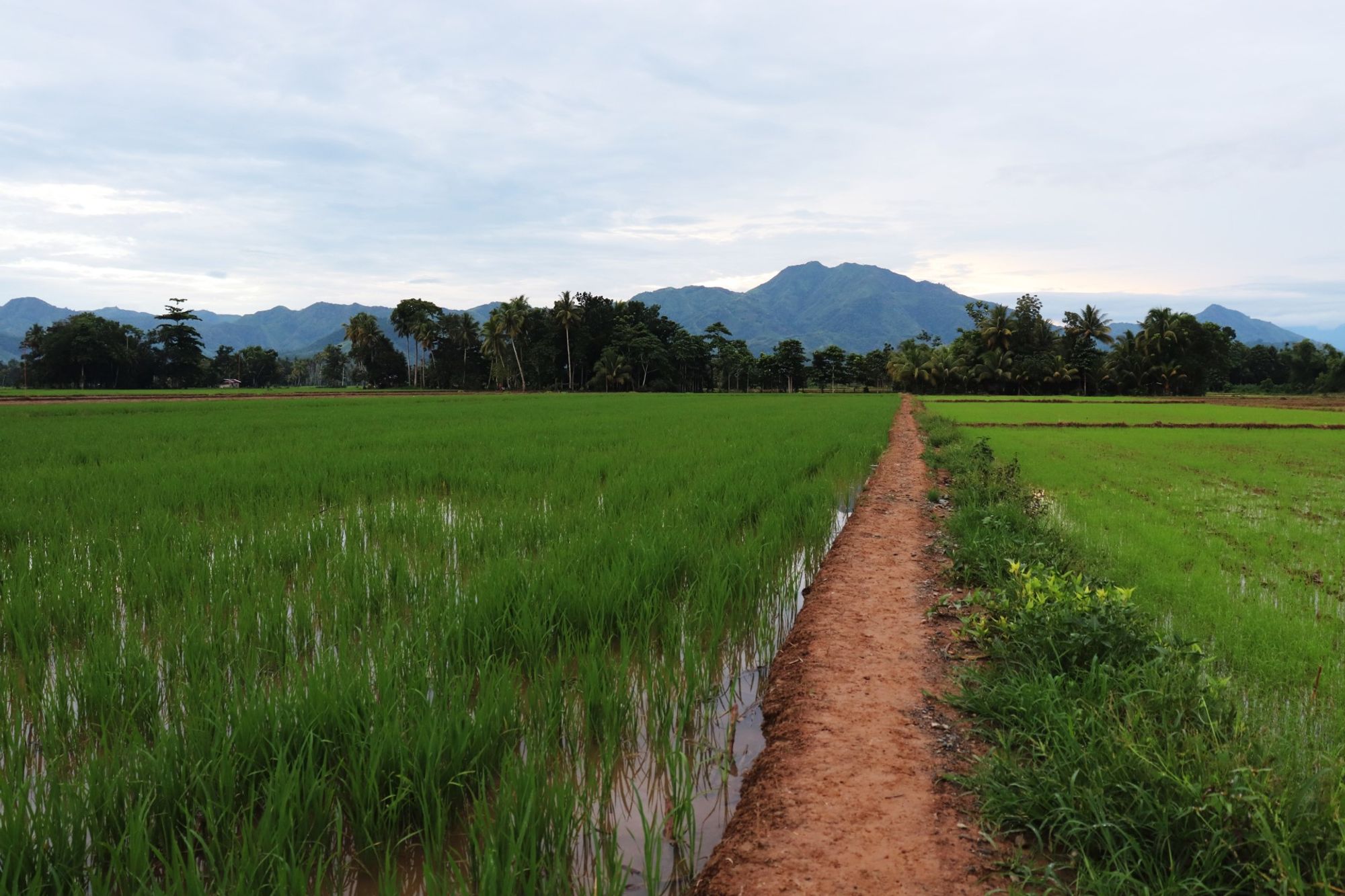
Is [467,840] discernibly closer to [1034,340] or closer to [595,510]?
[595,510]

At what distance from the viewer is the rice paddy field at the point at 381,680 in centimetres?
184

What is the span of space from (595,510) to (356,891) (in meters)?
4.28

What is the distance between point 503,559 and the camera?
418 centimetres

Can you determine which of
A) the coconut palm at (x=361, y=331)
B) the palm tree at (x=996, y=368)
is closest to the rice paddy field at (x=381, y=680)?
the palm tree at (x=996, y=368)

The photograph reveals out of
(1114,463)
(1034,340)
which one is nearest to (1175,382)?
(1034,340)

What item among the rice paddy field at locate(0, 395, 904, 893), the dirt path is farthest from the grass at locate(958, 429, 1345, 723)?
the dirt path

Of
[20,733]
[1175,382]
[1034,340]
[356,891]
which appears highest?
[1034,340]

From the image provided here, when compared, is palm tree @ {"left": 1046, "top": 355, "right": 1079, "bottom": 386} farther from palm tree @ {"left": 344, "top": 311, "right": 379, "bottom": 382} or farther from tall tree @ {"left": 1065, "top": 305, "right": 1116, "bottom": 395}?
palm tree @ {"left": 344, "top": 311, "right": 379, "bottom": 382}

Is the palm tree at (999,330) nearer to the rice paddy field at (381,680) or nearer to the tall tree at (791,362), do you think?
the tall tree at (791,362)

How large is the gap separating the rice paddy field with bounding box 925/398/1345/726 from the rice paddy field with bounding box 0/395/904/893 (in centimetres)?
24

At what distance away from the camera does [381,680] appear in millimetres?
2471

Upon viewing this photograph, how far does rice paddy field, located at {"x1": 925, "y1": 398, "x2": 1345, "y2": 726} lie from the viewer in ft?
9.25

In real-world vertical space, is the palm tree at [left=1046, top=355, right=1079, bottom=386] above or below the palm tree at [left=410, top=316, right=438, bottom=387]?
below

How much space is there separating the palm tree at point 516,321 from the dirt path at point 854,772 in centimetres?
5979
